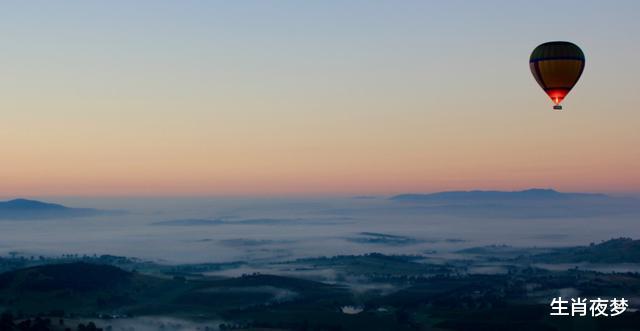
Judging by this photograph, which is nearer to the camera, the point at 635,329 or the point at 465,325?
the point at 635,329

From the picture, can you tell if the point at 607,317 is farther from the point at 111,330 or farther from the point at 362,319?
the point at 111,330

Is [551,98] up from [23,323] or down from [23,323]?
up

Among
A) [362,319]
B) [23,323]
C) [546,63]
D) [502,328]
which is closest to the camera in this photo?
[546,63]

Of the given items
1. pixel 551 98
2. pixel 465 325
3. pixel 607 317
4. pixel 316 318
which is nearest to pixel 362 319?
pixel 316 318

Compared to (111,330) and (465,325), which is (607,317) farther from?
(111,330)

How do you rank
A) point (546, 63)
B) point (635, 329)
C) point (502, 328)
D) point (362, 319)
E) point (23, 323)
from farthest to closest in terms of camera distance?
point (362, 319) → point (502, 328) → point (635, 329) → point (23, 323) → point (546, 63)

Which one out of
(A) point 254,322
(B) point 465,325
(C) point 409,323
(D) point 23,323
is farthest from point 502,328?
(D) point 23,323
